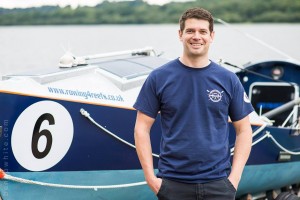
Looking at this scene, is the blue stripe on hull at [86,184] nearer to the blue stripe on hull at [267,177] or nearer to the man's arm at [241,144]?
the blue stripe on hull at [267,177]

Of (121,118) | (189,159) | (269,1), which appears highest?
(189,159)

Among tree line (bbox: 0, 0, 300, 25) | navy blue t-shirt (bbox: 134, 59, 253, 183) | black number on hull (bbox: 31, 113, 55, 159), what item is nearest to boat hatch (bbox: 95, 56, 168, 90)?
black number on hull (bbox: 31, 113, 55, 159)

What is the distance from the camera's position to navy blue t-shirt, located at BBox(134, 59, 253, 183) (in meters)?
3.97

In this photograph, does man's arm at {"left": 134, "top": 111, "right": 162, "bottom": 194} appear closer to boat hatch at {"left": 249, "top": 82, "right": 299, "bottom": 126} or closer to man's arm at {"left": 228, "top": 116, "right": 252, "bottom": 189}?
man's arm at {"left": 228, "top": 116, "right": 252, "bottom": 189}

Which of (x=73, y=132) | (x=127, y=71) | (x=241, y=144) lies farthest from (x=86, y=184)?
(x=241, y=144)

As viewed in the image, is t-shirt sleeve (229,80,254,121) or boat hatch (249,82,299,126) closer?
t-shirt sleeve (229,80,254,121)

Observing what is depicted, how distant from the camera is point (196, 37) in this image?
401 centimetres

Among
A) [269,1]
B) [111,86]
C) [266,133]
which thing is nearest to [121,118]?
[111,86]

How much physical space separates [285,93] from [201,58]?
235 inches

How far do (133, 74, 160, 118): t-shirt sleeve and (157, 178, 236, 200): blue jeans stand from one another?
1.43 ft

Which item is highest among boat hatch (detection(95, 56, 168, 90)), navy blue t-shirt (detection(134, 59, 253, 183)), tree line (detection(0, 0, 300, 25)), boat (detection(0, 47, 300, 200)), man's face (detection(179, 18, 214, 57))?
man's face (detection(179, 18, 214, 57))

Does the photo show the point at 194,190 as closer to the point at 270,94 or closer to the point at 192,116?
the point at 192,116

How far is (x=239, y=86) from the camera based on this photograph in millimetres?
4113

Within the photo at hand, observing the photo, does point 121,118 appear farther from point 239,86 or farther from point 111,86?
point 239,86
